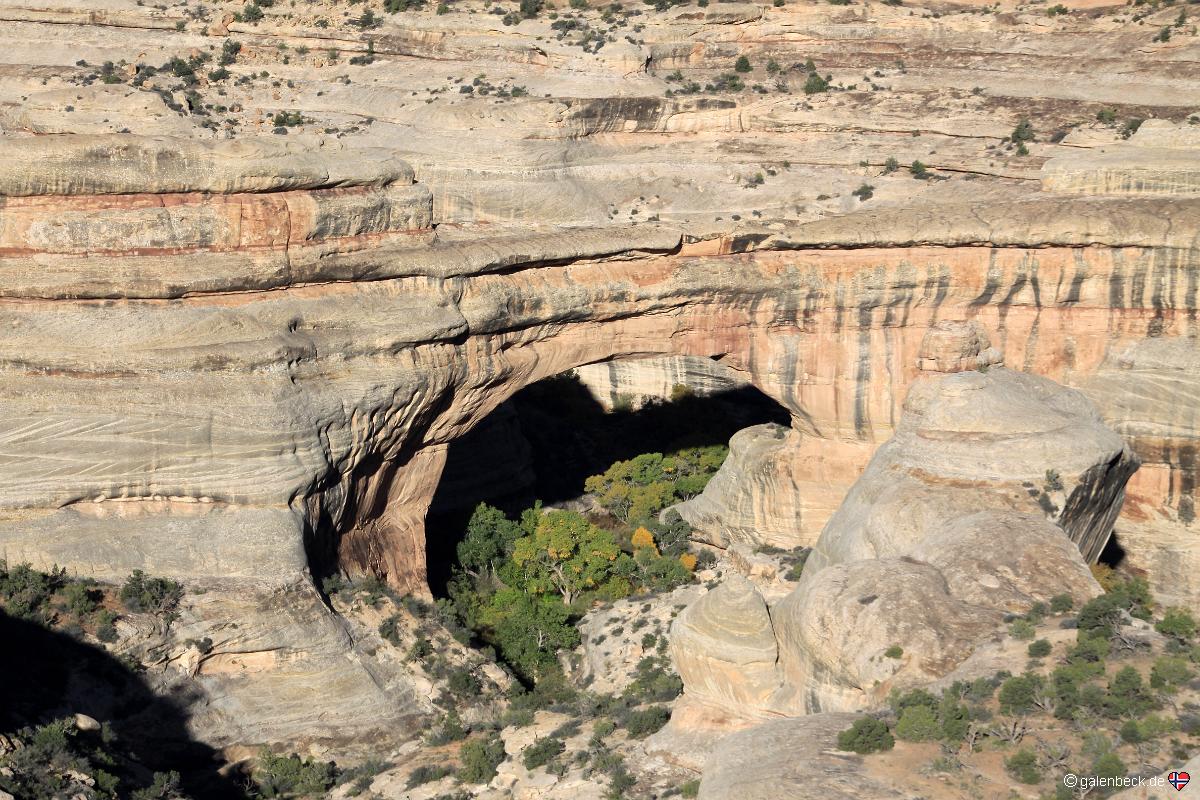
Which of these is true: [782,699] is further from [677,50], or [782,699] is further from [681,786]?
[677,50]

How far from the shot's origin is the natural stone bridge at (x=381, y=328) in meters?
34.6

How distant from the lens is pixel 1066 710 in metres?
24.9

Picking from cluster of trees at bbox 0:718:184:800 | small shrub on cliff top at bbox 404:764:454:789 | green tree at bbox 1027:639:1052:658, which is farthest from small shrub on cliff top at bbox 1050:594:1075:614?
cluster of trees at bbox 0:718:184:800

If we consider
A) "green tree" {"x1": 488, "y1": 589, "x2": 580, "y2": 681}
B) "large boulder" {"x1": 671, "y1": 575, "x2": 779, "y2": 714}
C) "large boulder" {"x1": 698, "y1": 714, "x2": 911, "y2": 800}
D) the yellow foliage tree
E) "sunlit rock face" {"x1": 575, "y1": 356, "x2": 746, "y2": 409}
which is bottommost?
"green tree" {"x1": 488, "y1": 589, "x2": 580, "y2": 681}

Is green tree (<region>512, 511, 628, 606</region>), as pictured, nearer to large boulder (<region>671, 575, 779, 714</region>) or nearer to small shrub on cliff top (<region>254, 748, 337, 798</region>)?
large boulder (<region>671, 575, 779, 714</region>)

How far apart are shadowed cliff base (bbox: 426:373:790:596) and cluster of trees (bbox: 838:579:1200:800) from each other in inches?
927

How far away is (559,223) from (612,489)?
10749 mm

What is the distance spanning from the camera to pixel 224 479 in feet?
114

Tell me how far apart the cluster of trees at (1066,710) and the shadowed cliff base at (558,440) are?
23.5m

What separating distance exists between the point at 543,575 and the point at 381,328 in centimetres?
1068

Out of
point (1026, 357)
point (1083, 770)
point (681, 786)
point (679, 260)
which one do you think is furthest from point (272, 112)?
point (1083, 770)
